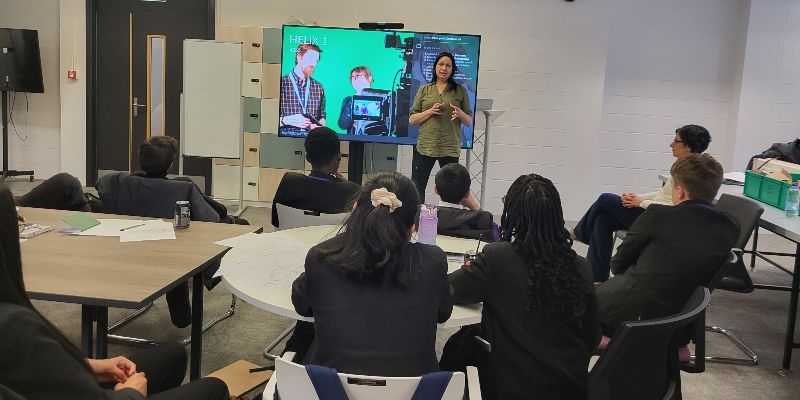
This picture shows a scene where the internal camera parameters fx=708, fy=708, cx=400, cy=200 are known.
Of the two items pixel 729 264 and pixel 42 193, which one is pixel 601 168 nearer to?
pixel 729 264

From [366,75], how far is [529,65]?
187cm

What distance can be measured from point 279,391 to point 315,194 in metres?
1.98

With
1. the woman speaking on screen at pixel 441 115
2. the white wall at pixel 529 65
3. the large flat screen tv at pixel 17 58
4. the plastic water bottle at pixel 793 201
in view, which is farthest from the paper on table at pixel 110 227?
the large flat screen tv at pixel 17 58

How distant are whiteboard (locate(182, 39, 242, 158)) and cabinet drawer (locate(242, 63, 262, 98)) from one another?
0.29 meters

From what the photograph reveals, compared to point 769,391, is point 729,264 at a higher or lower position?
higher

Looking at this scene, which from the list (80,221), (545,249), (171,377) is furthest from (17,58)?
(545,249)

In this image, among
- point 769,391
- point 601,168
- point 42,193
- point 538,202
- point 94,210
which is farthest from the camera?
point 601,168

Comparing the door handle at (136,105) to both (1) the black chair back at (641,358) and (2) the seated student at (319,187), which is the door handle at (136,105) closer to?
(2) the seated student at (319,187)

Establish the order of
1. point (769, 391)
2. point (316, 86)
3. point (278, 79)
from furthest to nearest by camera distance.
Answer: point (278, 79) → point (316, 86) → point (769, 391)

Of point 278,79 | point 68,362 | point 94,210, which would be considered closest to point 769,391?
point 68,362

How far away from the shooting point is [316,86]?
256 inches

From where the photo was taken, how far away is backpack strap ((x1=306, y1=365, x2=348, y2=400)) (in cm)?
160

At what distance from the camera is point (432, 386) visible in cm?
163

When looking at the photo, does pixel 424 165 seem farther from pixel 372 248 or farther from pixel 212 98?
pixel 372 248
